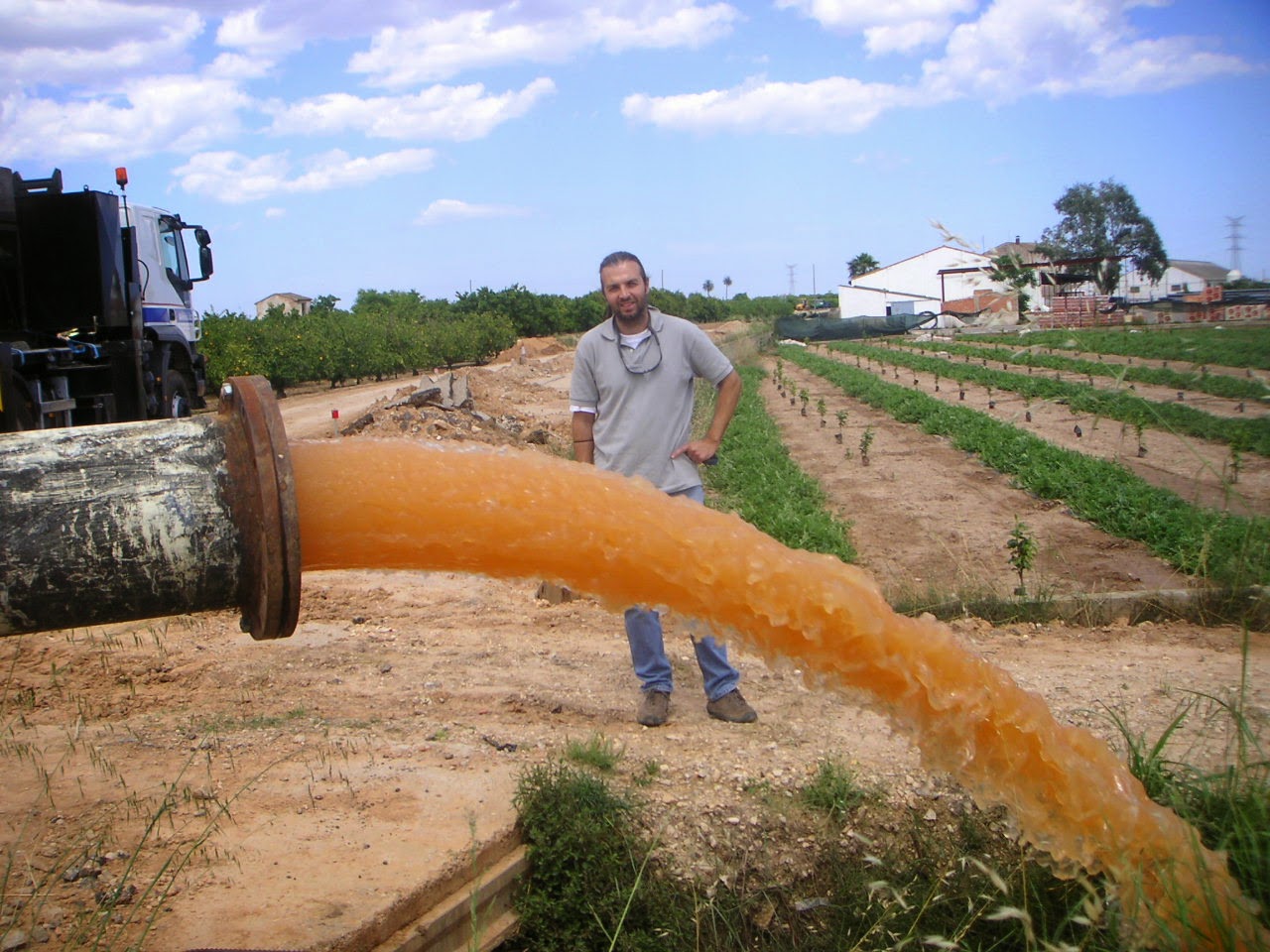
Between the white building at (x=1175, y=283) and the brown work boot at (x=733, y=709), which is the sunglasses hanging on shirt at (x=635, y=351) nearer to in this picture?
the brown work boot at (x=733, y=709)

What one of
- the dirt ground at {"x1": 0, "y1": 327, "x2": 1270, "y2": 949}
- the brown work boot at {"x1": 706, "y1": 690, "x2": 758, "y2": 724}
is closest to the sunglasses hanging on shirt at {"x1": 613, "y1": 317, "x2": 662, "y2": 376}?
the dirt ground at {"x1": 0, "y1": 327, "x2": 1270, "y2": 949}

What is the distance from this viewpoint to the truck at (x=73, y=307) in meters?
8.81

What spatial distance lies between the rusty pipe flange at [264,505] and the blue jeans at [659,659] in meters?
2.43

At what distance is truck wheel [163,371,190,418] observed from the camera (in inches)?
463

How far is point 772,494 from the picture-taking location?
31.0ft

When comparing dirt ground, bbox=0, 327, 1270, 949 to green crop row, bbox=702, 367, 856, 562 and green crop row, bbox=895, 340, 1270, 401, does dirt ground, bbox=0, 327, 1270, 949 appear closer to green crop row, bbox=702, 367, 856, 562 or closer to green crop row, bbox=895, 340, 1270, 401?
green crop row, bbox=702, 367, 856, 562

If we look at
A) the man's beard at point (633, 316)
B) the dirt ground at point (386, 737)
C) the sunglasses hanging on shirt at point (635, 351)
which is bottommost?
the dirt ground at point (386, 737)

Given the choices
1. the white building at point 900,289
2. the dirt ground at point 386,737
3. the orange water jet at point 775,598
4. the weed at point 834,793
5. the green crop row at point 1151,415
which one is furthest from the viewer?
the white building at point 900,289

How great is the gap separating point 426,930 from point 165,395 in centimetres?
1019

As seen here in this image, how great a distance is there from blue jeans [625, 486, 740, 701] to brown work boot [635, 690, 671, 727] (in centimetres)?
3

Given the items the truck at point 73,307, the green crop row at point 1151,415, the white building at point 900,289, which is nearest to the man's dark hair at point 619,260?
the green crop row at point 1151,415

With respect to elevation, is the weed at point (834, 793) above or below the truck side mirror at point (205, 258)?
below

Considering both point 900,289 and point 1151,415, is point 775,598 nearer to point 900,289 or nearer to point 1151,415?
point 1151,415

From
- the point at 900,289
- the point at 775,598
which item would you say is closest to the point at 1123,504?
the point at 775,598
